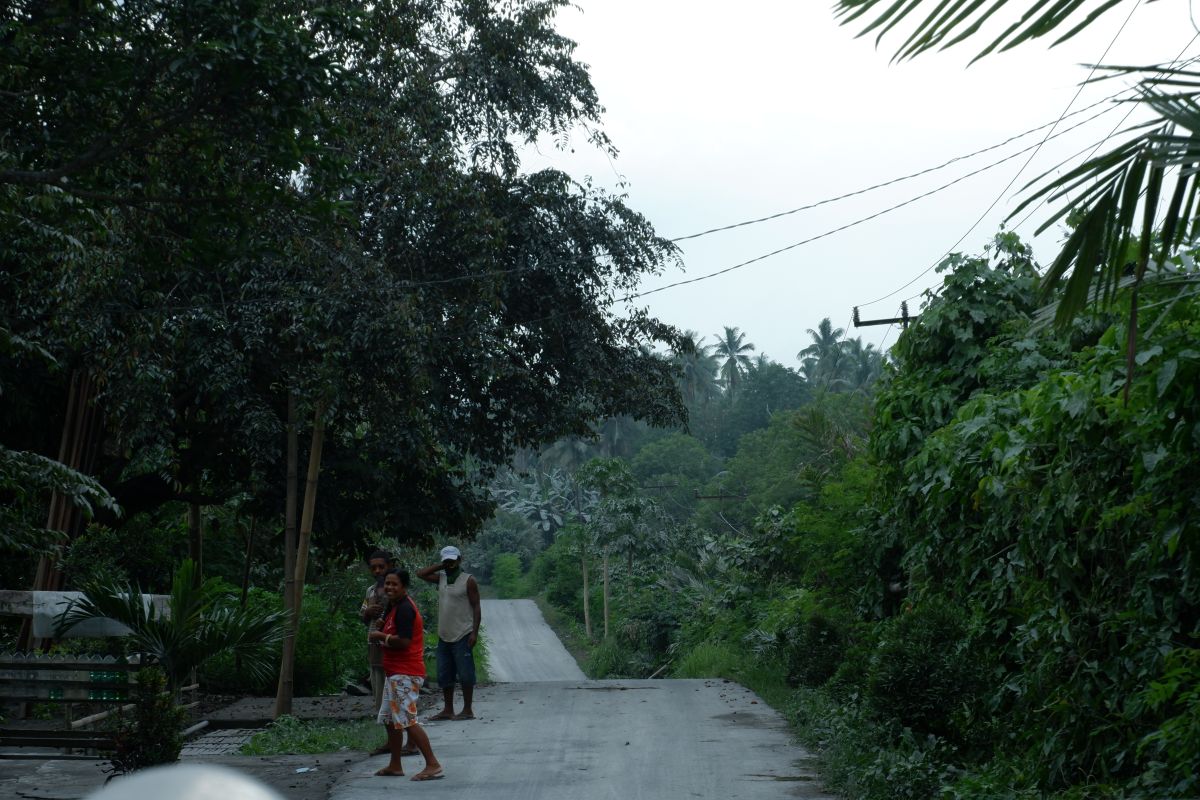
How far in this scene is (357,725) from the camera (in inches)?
535

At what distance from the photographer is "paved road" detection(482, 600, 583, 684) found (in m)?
49.6

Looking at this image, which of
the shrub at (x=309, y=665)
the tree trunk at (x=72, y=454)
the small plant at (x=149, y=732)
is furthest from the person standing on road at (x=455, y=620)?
the tree trunk at (x=72, y=454)

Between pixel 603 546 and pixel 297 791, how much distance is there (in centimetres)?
3985

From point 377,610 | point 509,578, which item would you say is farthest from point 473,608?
point 509,578

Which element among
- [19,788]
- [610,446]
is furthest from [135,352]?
[610,446]

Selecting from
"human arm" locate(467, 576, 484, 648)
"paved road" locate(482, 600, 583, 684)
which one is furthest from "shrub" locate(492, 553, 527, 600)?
"human arm" locate(467, 576, 484, 648)

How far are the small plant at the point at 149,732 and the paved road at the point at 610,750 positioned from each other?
127 centimetres

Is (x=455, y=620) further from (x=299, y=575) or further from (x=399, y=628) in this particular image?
(x=399, y=628)

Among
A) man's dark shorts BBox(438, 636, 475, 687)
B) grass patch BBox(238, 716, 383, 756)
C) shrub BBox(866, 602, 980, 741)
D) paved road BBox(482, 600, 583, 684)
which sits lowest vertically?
grass patch BBox(238, 716, 383, 756)

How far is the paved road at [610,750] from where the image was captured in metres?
9.16

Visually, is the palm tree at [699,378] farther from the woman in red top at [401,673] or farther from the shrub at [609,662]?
the woman in red top at [401,673]

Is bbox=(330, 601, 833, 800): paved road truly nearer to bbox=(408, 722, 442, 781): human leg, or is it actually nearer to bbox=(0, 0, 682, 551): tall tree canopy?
bbox=(408, 722, 442, 781): human leg

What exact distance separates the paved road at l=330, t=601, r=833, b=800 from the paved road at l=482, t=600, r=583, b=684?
86.2 ft

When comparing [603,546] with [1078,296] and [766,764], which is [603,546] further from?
[1078,296]
